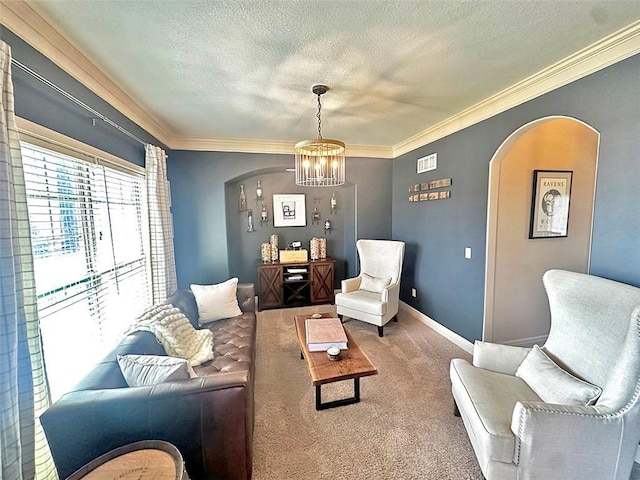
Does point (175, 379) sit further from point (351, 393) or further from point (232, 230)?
point (232, 230)

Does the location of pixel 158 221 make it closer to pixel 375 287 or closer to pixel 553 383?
pixel 375 287

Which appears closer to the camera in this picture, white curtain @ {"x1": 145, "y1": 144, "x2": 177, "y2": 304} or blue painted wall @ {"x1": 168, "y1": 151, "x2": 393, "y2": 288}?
white curtain @ {"x1": 145, "y1": 144, "x2": 177, "y2": 304}

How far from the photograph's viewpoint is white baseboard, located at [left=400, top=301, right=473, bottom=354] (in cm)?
313

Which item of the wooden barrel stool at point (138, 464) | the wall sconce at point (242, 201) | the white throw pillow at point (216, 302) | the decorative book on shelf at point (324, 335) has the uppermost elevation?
the wall sconce at point (242, 201)

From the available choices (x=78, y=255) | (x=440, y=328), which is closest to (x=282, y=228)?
(x=440, y=328)

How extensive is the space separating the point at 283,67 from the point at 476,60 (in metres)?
1.39

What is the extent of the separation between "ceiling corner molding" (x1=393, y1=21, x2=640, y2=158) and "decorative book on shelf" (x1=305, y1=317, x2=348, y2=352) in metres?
2.59

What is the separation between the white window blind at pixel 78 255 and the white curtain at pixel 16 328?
26 cm

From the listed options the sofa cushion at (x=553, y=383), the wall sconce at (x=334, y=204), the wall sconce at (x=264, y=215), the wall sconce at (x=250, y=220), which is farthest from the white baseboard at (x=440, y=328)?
the wall sconce at (x=250, y=220)

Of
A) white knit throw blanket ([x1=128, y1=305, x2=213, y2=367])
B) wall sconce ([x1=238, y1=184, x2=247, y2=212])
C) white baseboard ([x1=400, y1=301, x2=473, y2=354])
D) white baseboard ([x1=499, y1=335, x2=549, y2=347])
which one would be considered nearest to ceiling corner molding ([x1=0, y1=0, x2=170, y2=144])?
white knit throw blanket ([x1=128, y1=305, x2=213, y2=367])

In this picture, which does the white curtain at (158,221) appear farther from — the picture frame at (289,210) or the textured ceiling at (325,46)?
the picture frame at (289,210)

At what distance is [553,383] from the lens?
5.19ft

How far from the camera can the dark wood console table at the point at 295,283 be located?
14.2 ft

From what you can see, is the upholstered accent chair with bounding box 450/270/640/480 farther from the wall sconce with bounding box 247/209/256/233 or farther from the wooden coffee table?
the wall sconce with bounding box 247/209/256/233
